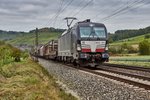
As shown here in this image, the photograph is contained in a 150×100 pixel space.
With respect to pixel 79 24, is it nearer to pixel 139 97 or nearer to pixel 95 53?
pixel 95 53

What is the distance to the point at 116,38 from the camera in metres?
151

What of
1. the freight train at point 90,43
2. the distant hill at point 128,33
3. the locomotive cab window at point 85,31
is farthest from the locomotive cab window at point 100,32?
the distant hill at point 128,33

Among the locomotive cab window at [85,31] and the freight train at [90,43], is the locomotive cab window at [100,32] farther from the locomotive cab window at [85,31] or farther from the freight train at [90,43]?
the locomotive cab window at [85,31]

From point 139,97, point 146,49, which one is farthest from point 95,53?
point 146,49

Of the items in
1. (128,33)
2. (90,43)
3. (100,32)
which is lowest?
(90,43)

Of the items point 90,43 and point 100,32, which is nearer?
point 90,43

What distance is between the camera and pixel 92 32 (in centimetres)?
2809

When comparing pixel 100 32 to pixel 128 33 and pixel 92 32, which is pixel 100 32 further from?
pixel 128 33

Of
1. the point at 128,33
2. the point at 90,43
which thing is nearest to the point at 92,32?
the point at 90,43

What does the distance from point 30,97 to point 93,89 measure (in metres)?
5.86

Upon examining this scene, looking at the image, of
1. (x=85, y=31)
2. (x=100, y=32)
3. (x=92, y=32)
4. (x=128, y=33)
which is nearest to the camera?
(x=85, y=31)

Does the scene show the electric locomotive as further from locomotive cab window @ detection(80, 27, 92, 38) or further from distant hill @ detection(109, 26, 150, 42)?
distant hill @ detection(109, 26, 150, 42)

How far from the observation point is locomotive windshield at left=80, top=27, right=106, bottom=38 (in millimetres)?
27672

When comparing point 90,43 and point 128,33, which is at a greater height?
point 128,33
